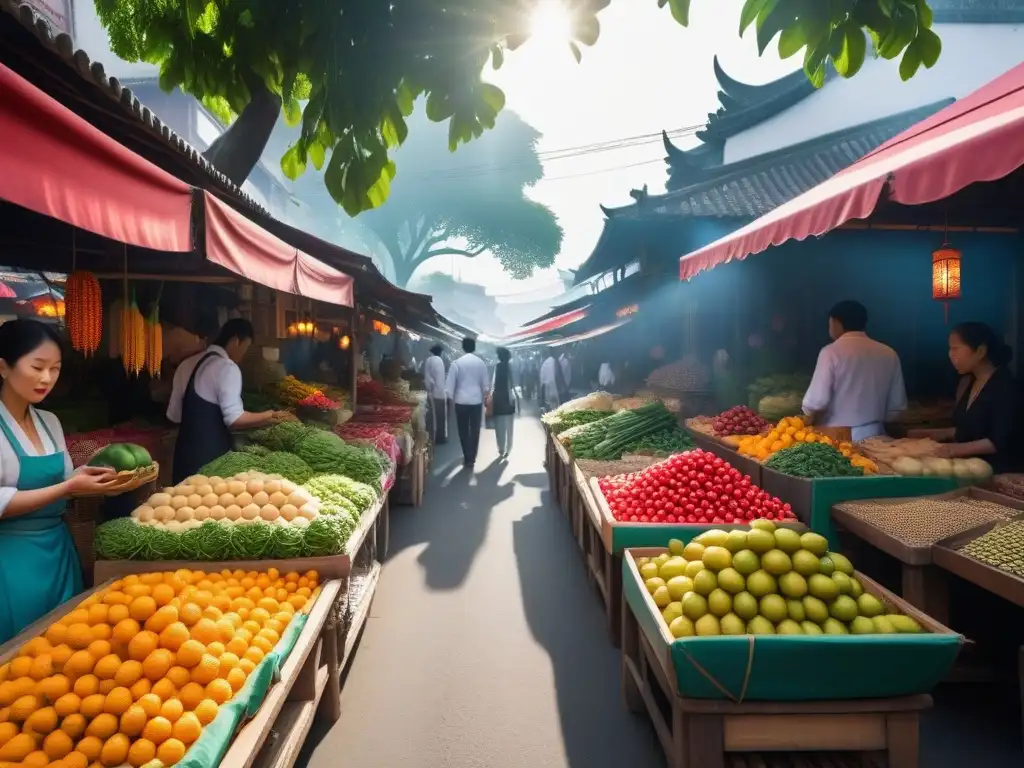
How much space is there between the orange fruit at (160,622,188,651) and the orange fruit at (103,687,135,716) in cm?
23

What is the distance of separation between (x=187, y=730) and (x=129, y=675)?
333mm

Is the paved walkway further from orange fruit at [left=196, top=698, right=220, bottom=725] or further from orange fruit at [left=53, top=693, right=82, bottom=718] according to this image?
orange fruit at [left=53, top=693, right=82, bottom=718]

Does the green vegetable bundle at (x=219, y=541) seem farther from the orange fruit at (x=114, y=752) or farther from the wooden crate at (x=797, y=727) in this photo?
the wooden crate at (x=797, y=727)

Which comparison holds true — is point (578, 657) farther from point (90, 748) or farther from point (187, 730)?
point (90, 748)

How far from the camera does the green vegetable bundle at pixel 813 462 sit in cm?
413

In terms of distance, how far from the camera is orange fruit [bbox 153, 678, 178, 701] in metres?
2.03

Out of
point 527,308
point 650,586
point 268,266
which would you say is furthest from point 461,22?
point 527,308

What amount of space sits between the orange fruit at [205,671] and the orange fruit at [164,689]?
0.07 metres

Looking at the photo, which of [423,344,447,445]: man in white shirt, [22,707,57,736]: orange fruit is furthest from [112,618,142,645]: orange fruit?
[423,344,447,445]: man in white shirt

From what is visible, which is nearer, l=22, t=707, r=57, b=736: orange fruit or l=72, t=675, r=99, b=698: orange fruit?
l=22, t=707, r=57, b=736: orange fruit

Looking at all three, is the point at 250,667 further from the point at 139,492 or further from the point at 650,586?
the point at 139,492

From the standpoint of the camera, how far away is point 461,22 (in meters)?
1.96

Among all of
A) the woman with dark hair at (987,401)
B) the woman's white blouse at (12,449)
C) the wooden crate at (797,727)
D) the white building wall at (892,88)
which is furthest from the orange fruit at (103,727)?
the white building wall at (892,88)

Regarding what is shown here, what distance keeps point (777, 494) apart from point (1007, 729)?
183 centimetres
